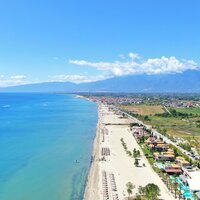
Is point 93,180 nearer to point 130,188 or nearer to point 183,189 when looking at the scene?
point 130,188

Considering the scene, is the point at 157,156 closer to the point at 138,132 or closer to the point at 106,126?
the point at 138,132

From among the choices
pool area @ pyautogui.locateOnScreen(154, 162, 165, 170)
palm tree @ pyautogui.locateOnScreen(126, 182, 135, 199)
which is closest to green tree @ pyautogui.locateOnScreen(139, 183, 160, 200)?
palm tree @ pyautogui.locateOnScreen(126, 182, 135, 199)

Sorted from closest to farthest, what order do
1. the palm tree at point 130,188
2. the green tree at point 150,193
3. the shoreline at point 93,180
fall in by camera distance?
the green tree at point 150,193
the palm tree at point 130,188
the shoreline at point 93,180

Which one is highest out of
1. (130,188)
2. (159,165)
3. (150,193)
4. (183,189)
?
(150,193)

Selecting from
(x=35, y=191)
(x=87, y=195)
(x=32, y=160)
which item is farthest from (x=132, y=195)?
(x=32, y=160)

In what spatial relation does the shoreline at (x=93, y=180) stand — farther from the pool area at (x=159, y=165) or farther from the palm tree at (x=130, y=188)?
the pool area at (x=159, y=165)

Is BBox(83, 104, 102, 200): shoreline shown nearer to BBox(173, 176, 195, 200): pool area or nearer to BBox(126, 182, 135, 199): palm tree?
BBox(126, 182, 135, 199): palm tree

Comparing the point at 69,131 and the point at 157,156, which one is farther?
the point at 69,131

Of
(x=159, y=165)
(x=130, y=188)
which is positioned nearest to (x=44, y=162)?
(x=159, y=165)

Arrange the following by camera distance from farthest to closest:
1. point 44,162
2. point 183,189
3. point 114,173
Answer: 1. point 44,162
2. point 114,173
3. point 183,189

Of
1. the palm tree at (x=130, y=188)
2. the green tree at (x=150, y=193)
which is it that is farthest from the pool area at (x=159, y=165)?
the green tree at (x=150, y=193)

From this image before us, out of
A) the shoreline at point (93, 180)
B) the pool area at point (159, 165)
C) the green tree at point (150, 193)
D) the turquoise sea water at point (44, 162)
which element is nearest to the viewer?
the green tree at point (150, 193)
